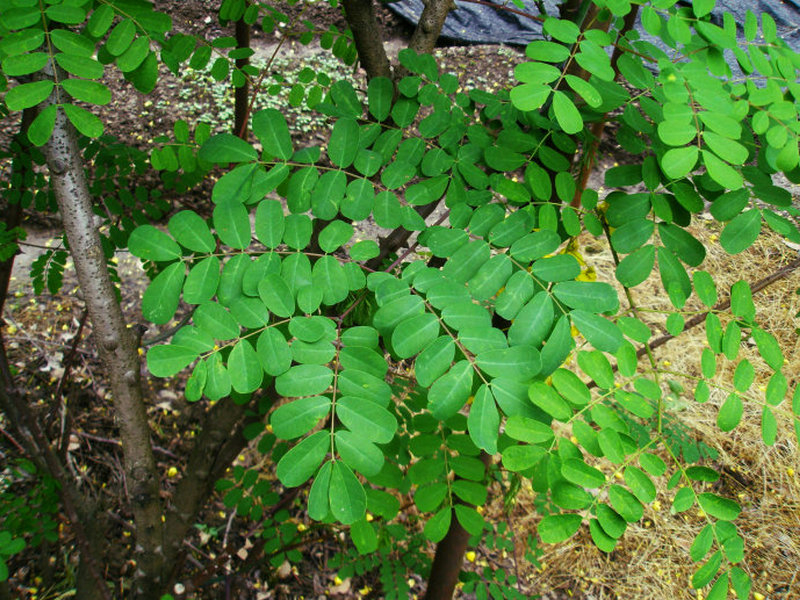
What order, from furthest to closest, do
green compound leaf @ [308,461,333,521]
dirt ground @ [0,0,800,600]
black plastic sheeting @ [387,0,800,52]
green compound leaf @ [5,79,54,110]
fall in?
black plastic sheeting @ [387,0,800,52], dirt ground @ [0,0,800,600], green compound leaf @ [5,79,54,110], green compound leaf @ [308,461,333,521]

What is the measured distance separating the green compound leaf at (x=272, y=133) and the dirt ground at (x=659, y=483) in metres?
1.37

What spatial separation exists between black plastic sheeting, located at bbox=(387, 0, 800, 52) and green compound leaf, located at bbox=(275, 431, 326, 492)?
4625 millimetres

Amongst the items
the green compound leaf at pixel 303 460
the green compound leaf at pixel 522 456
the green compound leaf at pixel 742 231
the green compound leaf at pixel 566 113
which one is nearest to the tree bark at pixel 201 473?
the green compound leaf at pixel 303 460

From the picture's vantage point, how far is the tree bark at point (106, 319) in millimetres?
908

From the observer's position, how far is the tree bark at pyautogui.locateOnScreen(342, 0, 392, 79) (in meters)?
1.15

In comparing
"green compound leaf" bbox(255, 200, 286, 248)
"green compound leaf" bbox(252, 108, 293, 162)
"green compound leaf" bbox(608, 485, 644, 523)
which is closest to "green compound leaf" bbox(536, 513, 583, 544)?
"green compound leaf" bbox(608, 485, 644, 523)

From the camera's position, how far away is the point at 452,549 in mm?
1496

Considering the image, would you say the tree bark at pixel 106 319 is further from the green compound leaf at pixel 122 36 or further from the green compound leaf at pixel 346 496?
the green compound leaf at pixel 346 496

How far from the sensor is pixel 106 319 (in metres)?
0.99

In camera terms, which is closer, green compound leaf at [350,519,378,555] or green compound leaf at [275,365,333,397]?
green compound leaf at [275,365,333,397]

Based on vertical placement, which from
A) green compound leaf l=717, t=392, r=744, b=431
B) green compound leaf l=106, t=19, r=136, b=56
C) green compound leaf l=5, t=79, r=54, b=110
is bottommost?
green compound leaf l=717, t=392, r=744, b=431

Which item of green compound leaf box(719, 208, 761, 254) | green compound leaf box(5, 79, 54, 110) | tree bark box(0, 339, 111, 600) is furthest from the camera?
tree bark box(0, 339, 111, 600)

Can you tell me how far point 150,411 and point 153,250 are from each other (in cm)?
183

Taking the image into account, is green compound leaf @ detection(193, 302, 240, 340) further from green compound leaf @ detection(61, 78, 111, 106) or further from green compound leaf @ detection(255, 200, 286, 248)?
green compound leaf @ detection(61, 78, 111, 106)
